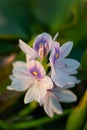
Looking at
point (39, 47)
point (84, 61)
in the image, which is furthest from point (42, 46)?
point (84, 61)

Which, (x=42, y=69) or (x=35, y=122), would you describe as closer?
(x=42, y=69)

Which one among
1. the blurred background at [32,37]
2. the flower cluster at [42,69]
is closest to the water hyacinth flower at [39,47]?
the flower cluster at [42,69]

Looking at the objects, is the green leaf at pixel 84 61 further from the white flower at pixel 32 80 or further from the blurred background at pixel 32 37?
the white flower at pixel 32 80

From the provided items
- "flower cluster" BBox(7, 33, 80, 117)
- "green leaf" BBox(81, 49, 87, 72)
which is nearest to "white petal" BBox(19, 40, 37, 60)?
"flower cluster" BBox(7, 33, 80, 117)

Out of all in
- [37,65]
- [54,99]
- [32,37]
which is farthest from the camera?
[32,37]

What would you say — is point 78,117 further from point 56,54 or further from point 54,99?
point 56,54

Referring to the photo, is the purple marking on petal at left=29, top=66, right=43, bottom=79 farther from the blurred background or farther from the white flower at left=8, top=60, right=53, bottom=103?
the blurred background

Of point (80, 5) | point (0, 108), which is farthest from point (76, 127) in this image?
point (80, 5)
